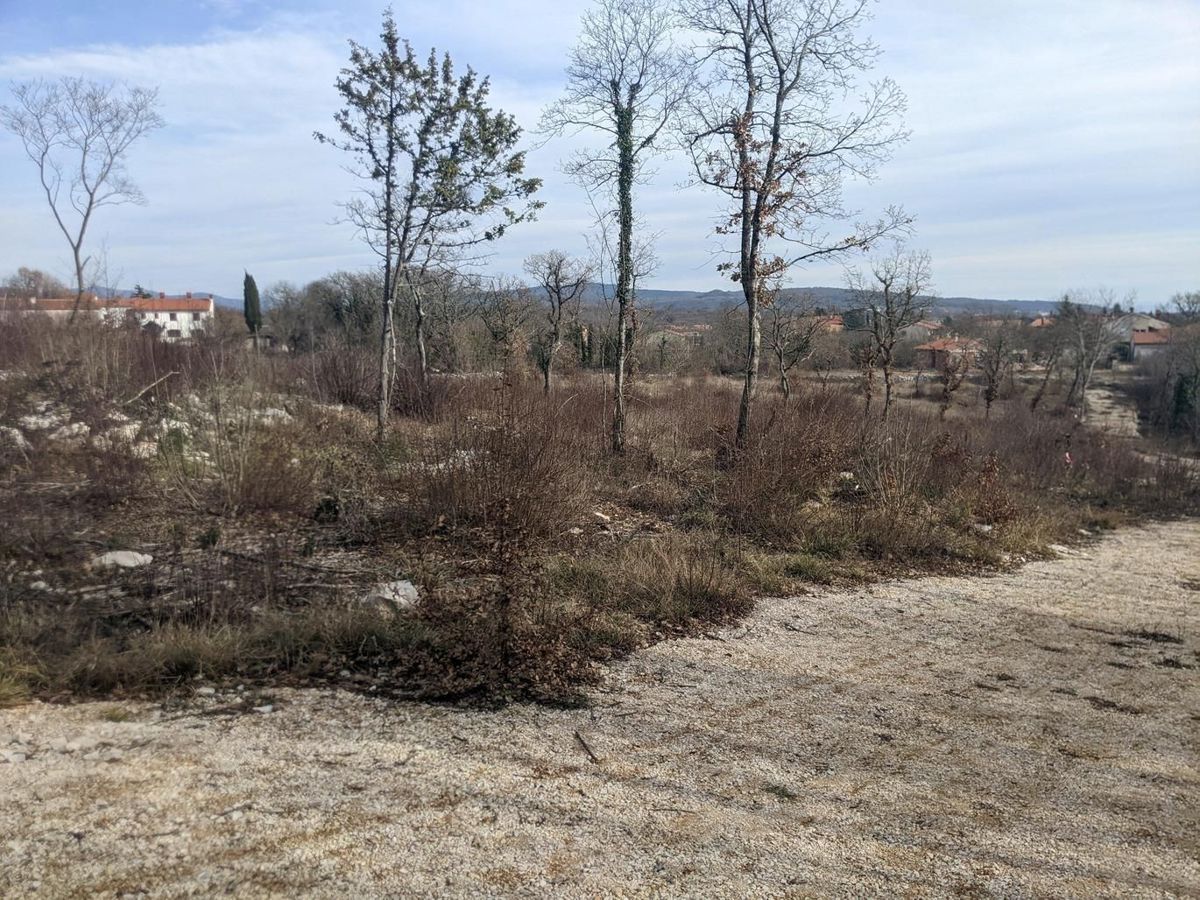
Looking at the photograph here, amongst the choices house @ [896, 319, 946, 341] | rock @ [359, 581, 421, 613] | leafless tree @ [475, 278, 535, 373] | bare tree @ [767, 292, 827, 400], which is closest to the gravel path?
rock @ [359, 581, 421, 613]

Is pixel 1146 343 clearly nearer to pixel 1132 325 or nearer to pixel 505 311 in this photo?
pixel 1132 325

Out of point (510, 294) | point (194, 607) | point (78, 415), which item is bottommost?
point (194, 607)

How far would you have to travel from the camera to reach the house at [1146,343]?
64.8 metres

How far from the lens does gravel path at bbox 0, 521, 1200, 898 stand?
10.4ft

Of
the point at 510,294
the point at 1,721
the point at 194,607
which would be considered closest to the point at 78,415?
the point at 194,607

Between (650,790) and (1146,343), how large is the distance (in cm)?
8349

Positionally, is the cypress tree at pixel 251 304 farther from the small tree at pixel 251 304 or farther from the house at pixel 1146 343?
the house at pixel 1146 343

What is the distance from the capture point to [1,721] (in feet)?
13.8

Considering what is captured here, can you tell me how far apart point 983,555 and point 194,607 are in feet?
29.3

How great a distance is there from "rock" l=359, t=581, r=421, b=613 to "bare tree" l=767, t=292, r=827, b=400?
19.4 metres

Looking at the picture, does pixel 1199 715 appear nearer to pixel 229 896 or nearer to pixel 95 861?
pixel 229 896

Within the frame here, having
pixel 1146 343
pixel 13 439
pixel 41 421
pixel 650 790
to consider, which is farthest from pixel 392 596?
pixel 1146 343

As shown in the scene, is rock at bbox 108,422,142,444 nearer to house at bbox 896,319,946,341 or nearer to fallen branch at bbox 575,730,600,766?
fallen branch at bbox 575,730,600,766

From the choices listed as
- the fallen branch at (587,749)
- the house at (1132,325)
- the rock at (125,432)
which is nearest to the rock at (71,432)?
the rock at (125,432)
